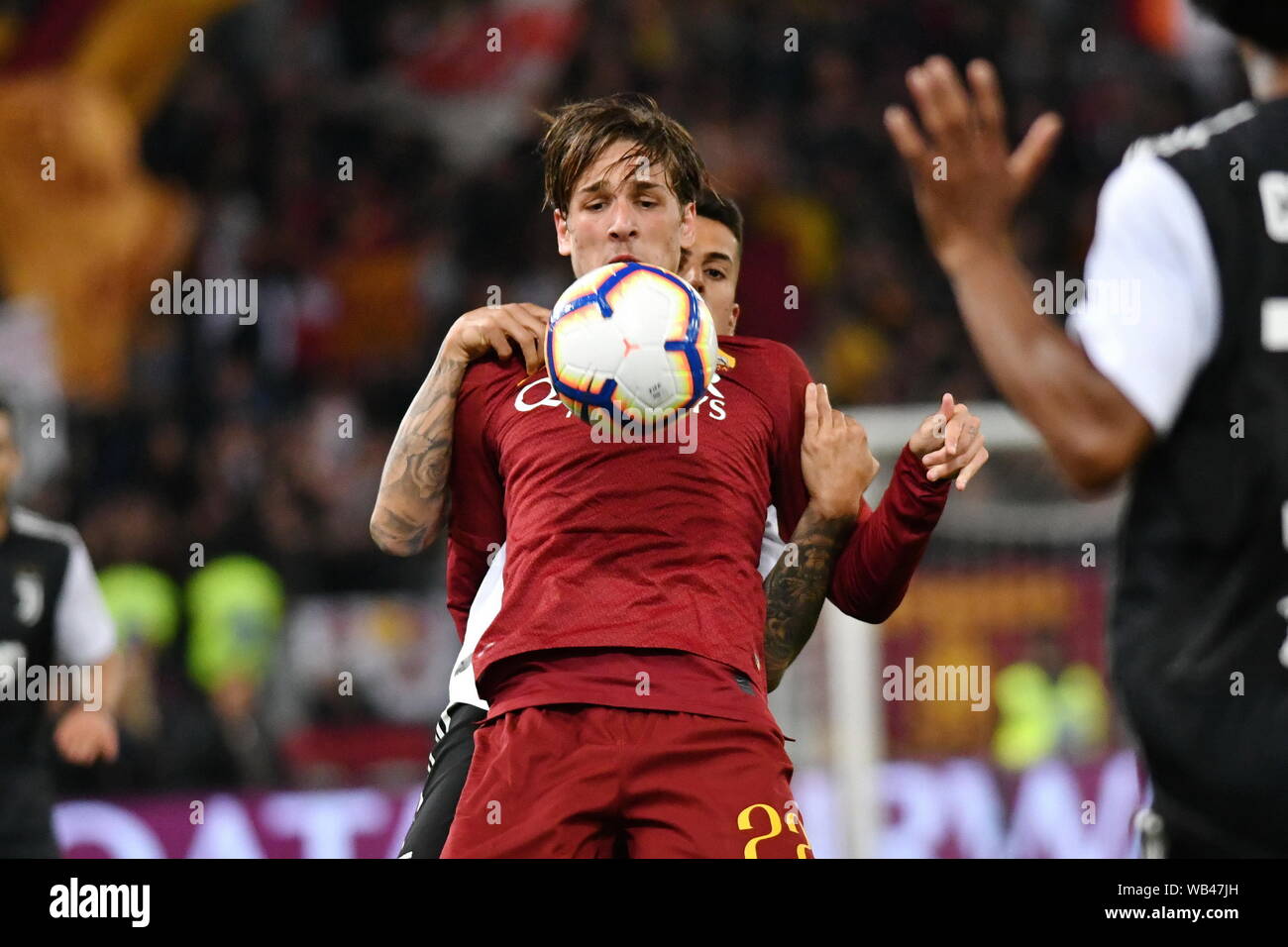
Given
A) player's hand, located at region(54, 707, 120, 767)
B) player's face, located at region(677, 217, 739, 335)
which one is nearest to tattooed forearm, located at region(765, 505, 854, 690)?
player's face, located at region(677, 217, 739, 335)

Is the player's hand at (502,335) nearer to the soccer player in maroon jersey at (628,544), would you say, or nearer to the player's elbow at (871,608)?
the soccer player in maroon jersey at (628,544)

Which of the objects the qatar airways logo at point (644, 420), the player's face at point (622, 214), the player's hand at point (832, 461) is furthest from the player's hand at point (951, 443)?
the player's face at point (622, 214)

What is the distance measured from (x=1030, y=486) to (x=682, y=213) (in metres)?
5.04

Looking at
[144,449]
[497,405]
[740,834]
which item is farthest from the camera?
[144,449]

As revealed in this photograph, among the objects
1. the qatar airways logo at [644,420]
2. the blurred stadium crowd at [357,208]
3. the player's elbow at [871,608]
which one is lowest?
the player's elbow at [871,608]

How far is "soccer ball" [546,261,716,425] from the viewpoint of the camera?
335 cm

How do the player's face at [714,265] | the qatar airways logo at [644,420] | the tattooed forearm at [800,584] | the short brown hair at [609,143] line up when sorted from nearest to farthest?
the qatar airways logo at [644,420] < the short brown hair at [609,143] < the tattooed forearm at [800,584] < the player's face at [714,265]

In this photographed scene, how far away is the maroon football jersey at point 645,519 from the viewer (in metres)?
3.42

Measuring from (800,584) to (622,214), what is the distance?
3.19 feet

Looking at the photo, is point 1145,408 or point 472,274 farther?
point 472,274

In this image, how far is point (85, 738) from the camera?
5.55 metres

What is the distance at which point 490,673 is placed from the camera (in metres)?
3.49

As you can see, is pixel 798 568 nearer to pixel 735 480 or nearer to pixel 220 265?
pixel 735 480

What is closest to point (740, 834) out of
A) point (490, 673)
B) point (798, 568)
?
point (490, 673)
